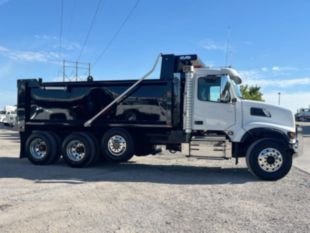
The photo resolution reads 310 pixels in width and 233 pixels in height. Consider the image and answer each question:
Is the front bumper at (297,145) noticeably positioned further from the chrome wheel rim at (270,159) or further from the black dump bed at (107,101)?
the black dump bed at (107,101)

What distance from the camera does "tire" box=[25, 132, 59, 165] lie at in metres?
12.8

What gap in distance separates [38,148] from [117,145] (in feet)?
9.36

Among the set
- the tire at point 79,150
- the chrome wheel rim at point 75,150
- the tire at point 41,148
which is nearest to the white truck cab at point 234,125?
the tire at point 79,150

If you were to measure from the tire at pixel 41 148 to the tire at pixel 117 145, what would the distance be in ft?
5.91

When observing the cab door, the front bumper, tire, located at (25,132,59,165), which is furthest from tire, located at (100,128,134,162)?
the front bumper

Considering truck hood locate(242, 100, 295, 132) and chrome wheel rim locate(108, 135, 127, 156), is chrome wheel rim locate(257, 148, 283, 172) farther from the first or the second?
chrome wheel rim locate(108, 135, 127, 156)

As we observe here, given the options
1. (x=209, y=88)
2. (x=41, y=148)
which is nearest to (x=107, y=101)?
(x=41, y=148)

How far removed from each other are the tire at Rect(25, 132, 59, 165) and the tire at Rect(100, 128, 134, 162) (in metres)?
1.80

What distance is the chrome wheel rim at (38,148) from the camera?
12.9 meters

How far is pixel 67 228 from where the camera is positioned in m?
5.74

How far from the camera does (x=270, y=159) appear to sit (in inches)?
411

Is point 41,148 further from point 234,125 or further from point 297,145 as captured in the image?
point 297,145

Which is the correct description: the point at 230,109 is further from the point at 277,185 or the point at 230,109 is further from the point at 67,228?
the point at 67,228

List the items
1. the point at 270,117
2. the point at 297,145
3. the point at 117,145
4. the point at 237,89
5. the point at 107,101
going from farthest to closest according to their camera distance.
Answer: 1. the point at 107,101
2. the point at 117,145
3. the point at 237,89
4. the point at 270,117
5. the point at 297,145
